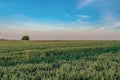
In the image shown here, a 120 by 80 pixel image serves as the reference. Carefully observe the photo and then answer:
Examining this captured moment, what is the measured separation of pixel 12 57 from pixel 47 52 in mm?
4721

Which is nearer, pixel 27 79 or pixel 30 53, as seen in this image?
pixel 27 79

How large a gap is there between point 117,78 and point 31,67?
13.2 ft

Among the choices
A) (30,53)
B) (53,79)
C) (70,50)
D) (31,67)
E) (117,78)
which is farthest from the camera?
(70,50)

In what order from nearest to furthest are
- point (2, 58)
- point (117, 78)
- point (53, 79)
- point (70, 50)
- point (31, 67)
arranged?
point (53, 79)
point (117, 78)
point (31, 67)
point (2, 58)
point (70, 50)

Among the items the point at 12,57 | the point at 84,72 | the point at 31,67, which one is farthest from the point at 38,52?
the point at 84,72

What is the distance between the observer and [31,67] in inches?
329

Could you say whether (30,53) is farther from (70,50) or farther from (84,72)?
(84,72)

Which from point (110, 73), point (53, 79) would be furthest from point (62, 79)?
point (110, 73)

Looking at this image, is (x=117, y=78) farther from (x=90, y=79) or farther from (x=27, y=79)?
(x=27, y=79)

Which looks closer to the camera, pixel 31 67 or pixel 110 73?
pixel 110 73

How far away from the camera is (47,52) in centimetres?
1888

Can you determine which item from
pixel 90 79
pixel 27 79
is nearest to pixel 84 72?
pixel 90 79

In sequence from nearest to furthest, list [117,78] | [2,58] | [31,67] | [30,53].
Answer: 1. [117,78]
2. [31,67]
3. [2,58]
4. [30,53]

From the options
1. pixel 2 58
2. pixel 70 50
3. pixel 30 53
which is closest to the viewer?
pixel 2 58
